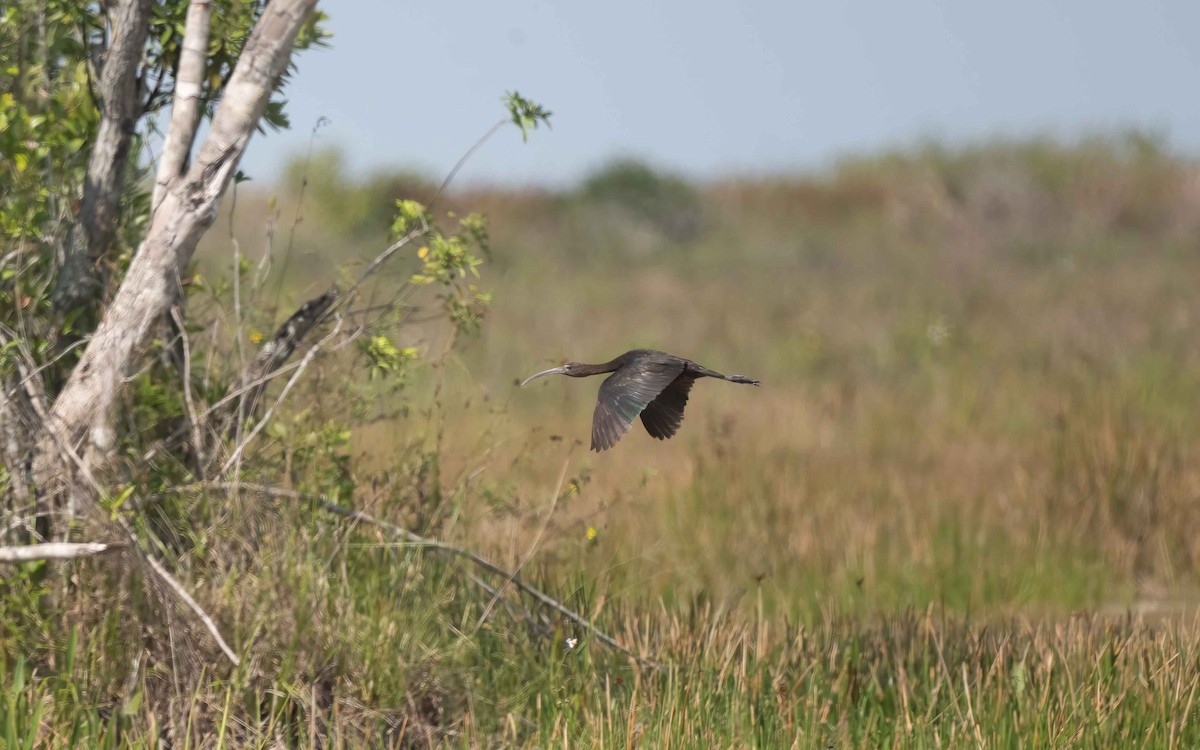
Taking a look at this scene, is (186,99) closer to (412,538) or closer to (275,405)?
(275,405)

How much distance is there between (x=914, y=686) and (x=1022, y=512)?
3.95 meters

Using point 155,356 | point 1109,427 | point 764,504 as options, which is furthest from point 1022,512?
point 155,356

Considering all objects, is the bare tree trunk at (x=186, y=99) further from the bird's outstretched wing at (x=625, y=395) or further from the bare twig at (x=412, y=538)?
the bird's outstretched wing at (x=625, y=395)

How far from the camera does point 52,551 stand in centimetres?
383

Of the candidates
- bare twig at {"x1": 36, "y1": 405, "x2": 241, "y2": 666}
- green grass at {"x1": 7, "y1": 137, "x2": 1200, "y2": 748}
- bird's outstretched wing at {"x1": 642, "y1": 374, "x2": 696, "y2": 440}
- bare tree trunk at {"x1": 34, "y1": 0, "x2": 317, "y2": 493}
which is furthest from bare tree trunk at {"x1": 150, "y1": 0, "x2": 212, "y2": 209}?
bird's outstretched wing at {"x1": 642, "y1": 374, "x2": 696, "y2": 440}

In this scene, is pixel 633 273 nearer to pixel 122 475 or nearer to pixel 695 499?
pixel 695 499

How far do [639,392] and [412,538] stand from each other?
4.49 feet

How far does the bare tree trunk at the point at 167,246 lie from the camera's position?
161 inches

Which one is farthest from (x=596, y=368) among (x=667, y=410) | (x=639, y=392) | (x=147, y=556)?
(x=147, y=556)

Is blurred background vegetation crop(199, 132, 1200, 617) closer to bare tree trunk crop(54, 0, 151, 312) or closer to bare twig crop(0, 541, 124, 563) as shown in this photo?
bare tree trunk crop(54, 0, 151, 312)

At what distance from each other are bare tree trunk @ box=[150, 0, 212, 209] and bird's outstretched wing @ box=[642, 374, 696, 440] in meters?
1.74

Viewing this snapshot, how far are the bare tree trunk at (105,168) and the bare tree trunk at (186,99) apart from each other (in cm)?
21

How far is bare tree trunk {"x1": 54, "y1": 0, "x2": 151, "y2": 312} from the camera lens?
14.3ft

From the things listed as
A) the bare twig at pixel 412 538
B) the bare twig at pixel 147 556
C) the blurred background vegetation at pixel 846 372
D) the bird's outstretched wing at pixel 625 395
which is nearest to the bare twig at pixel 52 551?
the bare twig at pixel 147 556
